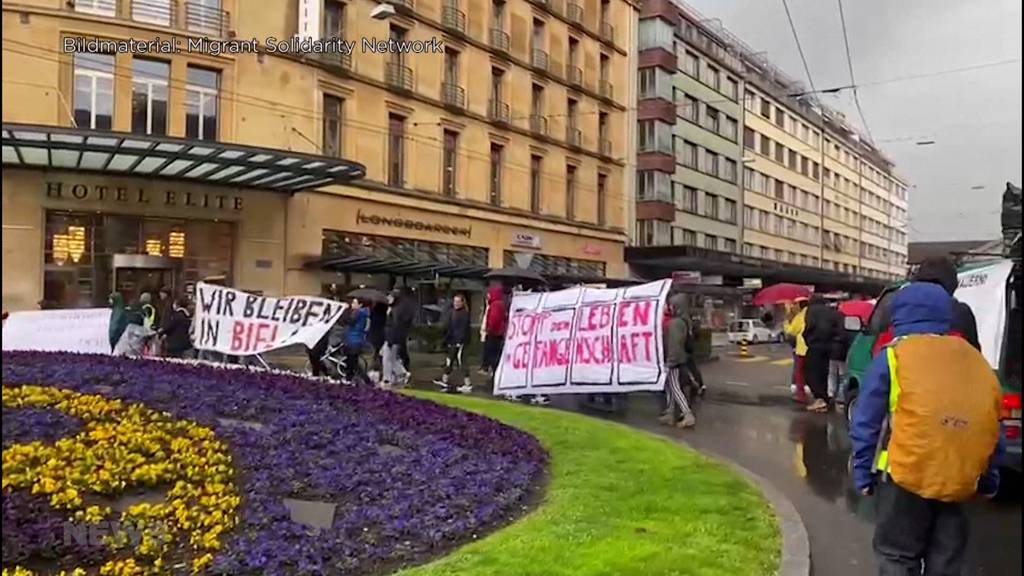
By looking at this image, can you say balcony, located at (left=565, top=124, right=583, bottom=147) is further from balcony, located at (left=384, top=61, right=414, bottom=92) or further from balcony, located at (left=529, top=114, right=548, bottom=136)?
balcony, located at (left=384, top=61, right=414, bottom=92)

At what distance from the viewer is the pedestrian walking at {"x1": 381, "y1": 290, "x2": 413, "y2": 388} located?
16406 mm

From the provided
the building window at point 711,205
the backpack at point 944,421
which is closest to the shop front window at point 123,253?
the backpack at point 944,421

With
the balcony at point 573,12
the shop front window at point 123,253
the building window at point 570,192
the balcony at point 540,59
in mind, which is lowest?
the shop front window at point 123,253

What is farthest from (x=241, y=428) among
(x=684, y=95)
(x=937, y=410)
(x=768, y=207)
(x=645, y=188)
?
(x=768, y=207)

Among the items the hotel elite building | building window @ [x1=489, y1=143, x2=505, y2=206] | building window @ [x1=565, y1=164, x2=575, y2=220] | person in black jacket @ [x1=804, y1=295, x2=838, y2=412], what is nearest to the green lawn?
person in black jacket @ [x1=804, y1=295, x2=838, y2=412]

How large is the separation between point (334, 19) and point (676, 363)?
75.1 feet

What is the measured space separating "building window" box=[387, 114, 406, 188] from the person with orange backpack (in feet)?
98.6

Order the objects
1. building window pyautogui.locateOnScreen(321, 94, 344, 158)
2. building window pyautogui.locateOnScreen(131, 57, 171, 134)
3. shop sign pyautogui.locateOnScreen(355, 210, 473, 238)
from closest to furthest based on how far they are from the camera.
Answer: building window pyautogui.locateOnScreen(131, 57, 171, 134) → building window pyautogui.locateOnScreen(321, 94, 344, 158) → shop sign pyautogui.locateOnScreen(355, 210, 473, 238)

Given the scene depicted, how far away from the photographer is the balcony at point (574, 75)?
44.8 meters

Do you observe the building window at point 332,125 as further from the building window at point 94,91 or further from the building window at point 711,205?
the building window at point 711,205

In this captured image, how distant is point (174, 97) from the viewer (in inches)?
1046

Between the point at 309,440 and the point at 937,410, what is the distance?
231 inches

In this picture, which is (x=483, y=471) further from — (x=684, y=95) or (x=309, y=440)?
(x=684, y=95)

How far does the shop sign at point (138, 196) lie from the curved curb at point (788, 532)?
20955mm
